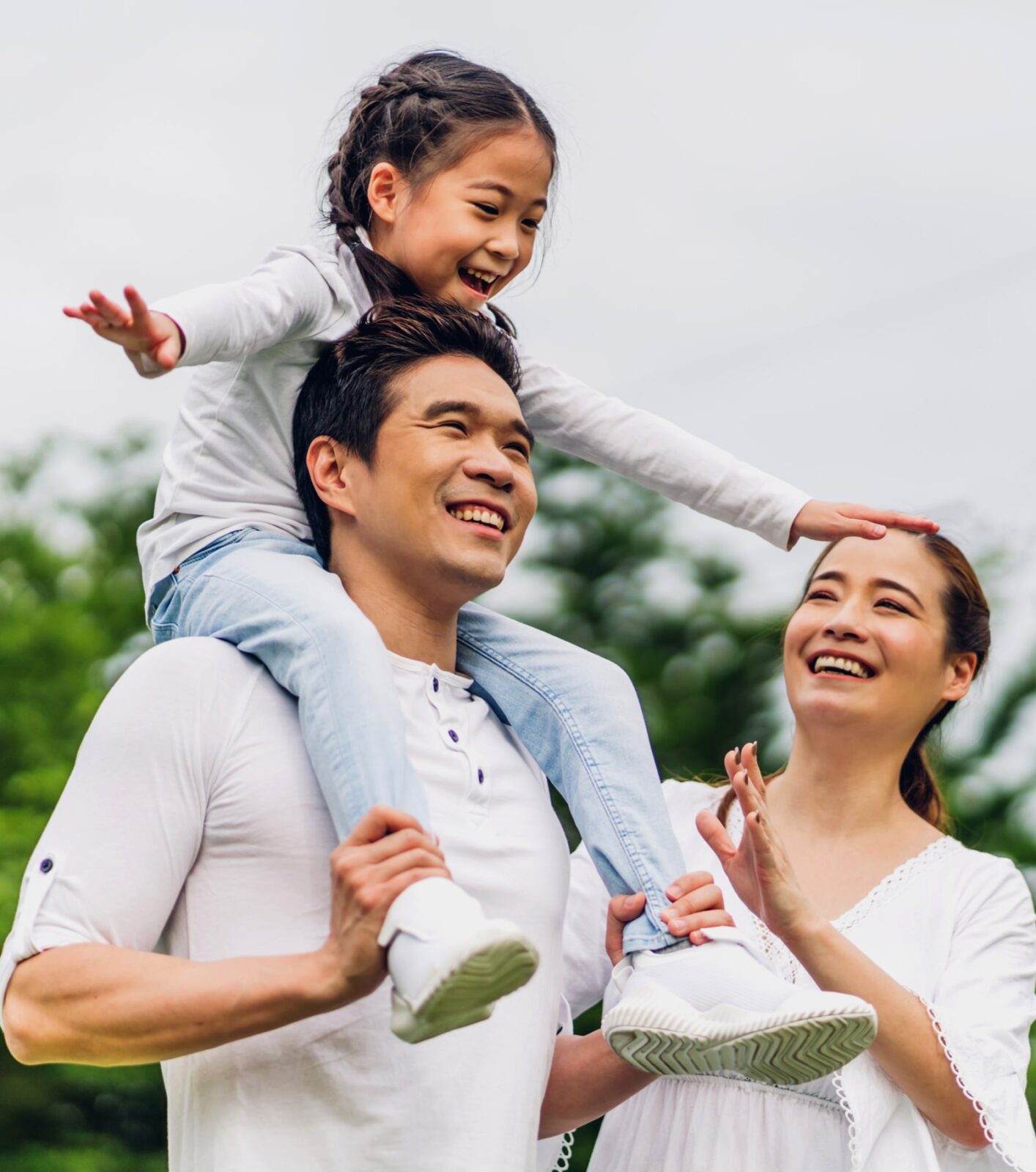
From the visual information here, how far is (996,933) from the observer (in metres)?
3.00

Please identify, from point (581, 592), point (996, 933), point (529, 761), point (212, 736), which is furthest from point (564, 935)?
point (581, 592)

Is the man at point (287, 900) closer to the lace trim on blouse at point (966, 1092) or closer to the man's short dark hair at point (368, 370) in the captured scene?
the man's short dark hair at point (368, 370)

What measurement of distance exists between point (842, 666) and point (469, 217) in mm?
1034

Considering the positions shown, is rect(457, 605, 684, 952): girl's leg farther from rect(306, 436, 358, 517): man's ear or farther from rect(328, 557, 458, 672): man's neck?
rect(306, 436, 358, 517): man's ear

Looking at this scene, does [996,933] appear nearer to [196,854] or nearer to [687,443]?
[687,443]

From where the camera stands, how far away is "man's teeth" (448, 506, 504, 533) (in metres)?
2.60

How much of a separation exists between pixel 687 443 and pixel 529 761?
0.64m

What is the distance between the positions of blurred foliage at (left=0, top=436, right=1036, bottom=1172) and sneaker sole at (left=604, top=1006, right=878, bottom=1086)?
13.5ft

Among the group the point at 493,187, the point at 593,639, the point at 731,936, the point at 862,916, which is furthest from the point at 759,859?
the point at 593,639

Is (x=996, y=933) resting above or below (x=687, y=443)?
below

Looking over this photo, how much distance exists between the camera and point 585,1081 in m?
2.62

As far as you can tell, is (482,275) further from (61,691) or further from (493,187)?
(61,691)

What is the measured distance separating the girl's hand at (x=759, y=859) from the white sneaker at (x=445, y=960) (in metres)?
0.67

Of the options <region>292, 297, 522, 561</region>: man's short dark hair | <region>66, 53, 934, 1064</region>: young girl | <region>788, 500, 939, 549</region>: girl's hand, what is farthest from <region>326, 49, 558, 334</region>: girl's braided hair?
<region>788, 500, 939, 549</region>: girl's hand
